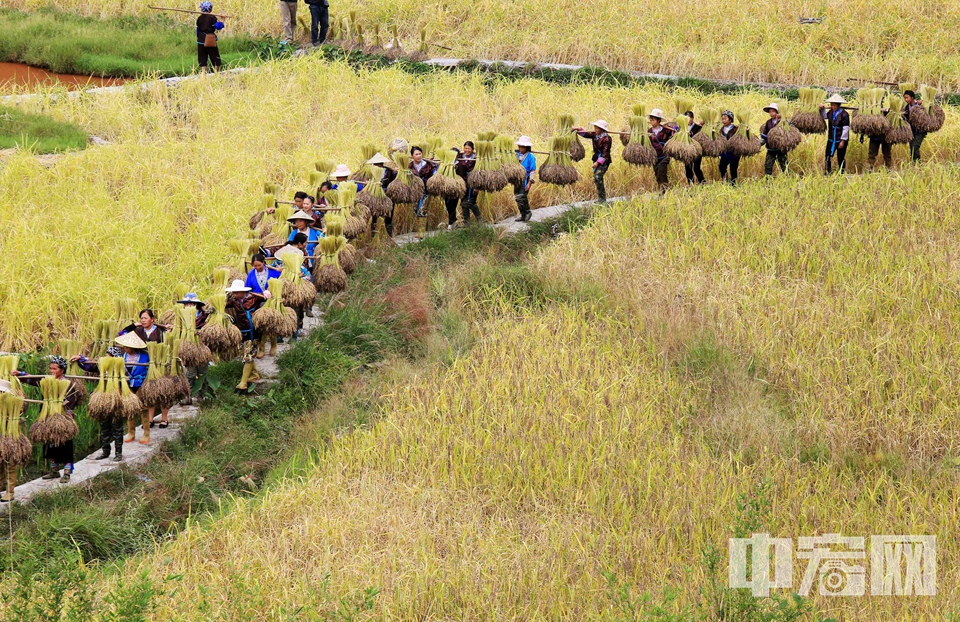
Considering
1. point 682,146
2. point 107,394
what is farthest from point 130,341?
point 682,146

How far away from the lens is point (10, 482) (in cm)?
793

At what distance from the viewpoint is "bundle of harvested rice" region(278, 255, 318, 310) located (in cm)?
984

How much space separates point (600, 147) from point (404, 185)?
234cm

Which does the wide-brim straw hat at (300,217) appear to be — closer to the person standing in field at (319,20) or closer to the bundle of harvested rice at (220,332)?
the bundle of harvested rice at (220,332)

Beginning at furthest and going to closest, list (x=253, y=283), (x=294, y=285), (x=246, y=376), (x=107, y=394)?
(x=294, y=285), (x=253, y=283), (x=246, y=376), (x=107, y=394)

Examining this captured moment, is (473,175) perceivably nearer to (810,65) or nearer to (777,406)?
(777,406)

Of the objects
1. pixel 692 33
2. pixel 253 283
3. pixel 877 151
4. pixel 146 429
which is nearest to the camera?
pixel 146 429

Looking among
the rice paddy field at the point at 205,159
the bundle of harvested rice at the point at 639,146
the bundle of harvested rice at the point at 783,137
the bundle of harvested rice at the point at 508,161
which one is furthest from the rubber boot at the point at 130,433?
the bundle of harvested rice at the point at 783,137

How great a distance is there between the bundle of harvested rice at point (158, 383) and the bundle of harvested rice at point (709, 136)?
22.5ft

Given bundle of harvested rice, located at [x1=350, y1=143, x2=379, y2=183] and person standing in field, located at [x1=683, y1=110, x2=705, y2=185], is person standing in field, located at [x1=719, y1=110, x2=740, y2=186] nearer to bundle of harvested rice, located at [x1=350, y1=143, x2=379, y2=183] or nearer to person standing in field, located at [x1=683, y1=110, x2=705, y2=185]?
person standing in field, located at [x1=683, y1=110, x2=705, y2=185]

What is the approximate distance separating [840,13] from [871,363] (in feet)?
40.4

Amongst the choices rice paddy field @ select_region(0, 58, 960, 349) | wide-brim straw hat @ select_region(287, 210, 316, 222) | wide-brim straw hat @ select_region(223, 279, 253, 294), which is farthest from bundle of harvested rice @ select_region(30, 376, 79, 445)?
wide-brim straw hat @ select_region(287, 210, 316, 222)

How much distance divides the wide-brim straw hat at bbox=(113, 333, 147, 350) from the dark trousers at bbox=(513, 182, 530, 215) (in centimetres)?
515

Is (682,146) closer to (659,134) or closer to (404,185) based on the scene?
(659,134)
